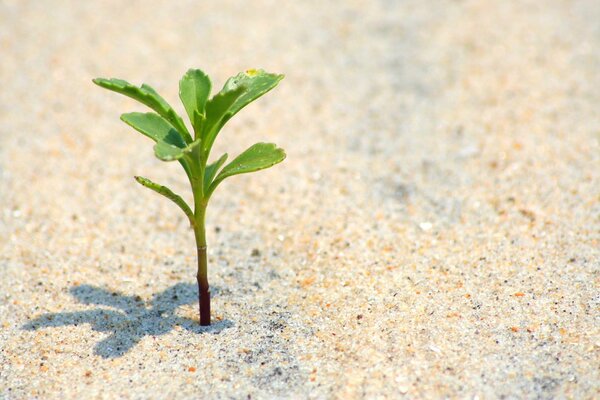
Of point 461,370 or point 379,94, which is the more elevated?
point 379,94

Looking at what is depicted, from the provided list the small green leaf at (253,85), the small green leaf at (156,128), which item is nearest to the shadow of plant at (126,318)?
the small green leaf at (156,128)

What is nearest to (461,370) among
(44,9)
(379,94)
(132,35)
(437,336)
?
(437,336)

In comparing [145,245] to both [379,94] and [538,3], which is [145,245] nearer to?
[379,94]

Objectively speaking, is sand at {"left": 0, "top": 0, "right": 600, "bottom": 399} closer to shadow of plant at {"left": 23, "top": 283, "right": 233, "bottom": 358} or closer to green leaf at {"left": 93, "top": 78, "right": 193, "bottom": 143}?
shadow of plant at {"left": 23, "top": 283, "right": 233, "bottom": 358}

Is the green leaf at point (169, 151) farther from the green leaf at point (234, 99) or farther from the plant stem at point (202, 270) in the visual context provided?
the plant stem at point (202, 270)

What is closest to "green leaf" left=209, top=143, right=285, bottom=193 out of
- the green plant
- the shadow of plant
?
the green plant
